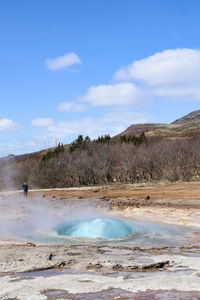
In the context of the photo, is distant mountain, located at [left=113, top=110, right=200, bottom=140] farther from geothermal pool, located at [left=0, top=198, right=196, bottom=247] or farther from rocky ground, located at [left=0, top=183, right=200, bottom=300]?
rocky ground, located at [left=0, top=183, right=200, bottom=300]

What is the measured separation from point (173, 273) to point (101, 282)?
169 centimetres

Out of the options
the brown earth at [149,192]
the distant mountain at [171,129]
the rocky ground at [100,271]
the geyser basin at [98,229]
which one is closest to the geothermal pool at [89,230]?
the geyser basin at [98,229]

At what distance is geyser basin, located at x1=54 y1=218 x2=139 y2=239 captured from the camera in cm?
1460

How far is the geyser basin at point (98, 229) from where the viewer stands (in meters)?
14.6

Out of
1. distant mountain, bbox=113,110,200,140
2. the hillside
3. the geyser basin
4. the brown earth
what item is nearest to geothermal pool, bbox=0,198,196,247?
the geyser basin

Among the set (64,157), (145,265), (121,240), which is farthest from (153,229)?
(64,157)

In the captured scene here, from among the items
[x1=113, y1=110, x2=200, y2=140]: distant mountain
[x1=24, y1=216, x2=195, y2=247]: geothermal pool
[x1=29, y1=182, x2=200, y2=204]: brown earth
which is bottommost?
[x1=24, y1=216, x2=195, y2=247]: geothermal pool

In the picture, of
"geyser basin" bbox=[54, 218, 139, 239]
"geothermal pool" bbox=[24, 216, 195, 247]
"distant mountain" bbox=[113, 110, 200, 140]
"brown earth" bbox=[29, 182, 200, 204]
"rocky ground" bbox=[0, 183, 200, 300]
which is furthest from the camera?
"distant mountain" bbox=[113, 110, 200, 140]

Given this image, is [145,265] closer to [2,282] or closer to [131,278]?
[131,278]

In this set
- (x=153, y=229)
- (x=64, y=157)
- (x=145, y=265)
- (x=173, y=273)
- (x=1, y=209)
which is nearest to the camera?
(x=173, y=273)

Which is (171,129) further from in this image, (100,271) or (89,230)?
(100,271)

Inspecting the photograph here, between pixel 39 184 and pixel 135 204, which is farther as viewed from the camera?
pixel 39 184

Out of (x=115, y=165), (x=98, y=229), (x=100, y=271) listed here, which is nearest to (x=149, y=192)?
(x=115, y=165)

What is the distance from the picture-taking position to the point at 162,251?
11.0 m
